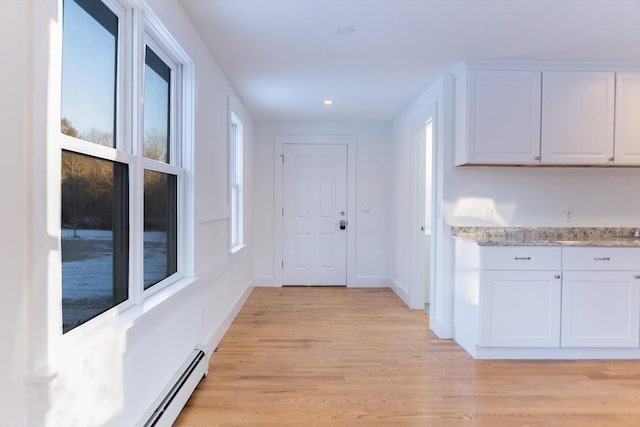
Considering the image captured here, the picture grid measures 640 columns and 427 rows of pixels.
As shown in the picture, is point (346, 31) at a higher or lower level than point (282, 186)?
higher

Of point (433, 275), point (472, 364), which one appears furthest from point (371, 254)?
point (472, 364)

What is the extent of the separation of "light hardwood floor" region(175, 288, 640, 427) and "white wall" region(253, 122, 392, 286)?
1855 mm

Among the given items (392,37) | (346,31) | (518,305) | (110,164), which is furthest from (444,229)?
(110,164)

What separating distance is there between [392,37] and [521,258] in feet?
6.00

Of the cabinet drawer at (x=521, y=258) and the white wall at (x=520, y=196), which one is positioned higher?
the white wall at (x=520, y=196)

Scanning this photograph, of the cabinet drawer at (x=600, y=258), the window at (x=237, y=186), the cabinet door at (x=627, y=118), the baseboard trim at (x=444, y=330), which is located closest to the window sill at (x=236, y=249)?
the window at (x=237, y=186)

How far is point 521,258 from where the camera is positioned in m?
2.85

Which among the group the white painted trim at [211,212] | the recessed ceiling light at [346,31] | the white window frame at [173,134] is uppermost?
the recessed ceiling light at [346,31]

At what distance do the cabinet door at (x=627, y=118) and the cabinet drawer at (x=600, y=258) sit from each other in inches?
30.5

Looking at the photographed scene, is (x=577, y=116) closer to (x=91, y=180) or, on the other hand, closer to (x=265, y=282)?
(x=91, y=180)

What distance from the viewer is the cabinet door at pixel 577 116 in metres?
3.09

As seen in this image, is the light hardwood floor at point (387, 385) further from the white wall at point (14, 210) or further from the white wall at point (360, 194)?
the white wall at point (360, 194)

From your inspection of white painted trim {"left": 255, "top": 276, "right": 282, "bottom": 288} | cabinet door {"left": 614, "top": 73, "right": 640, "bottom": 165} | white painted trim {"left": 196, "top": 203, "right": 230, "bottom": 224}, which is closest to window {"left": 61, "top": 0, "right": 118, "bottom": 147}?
white painted trim {"left": 196, "top": 203, "right": 230, "bottom": 224}

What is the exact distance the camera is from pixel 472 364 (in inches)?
110
